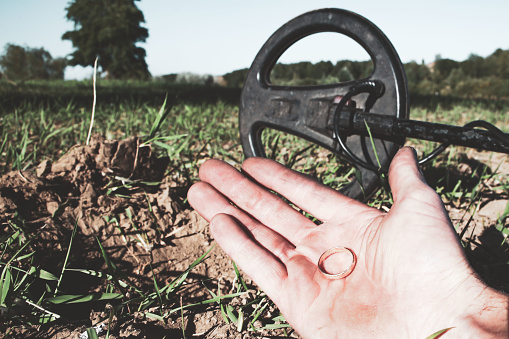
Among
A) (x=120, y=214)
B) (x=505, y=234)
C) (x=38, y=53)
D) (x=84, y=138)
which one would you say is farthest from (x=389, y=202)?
(x=38, y=53)

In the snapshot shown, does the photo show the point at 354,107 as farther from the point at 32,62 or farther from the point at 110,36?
the point at 32,62

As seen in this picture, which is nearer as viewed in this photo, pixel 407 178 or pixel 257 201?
pixel 407 178

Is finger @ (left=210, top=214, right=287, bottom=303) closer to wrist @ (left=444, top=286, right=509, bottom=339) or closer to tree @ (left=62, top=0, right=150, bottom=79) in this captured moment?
wrist @ (left=444, top=286, right=509, bottom=339)

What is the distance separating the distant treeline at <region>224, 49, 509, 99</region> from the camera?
13.7 metres

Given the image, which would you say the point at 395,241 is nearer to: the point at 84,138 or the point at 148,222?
the point at 148,222

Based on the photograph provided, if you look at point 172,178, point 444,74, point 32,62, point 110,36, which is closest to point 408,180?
point 172,178

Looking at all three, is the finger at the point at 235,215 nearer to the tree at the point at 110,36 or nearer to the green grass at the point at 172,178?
the green grass at the point at 172,178

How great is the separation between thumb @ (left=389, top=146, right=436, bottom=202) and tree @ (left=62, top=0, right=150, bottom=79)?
92.0ft

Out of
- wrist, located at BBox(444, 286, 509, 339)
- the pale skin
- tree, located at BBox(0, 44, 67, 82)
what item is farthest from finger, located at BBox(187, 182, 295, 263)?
tree, located at BBox(0, 44, 67, 82)

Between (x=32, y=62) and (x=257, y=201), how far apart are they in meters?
51.1

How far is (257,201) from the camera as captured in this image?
1.47m

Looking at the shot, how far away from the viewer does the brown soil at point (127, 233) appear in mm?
1104

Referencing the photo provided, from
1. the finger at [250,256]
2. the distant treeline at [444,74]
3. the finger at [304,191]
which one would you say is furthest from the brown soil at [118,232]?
the distant treeline at [444,74]

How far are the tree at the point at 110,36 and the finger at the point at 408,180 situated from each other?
28047 mm
